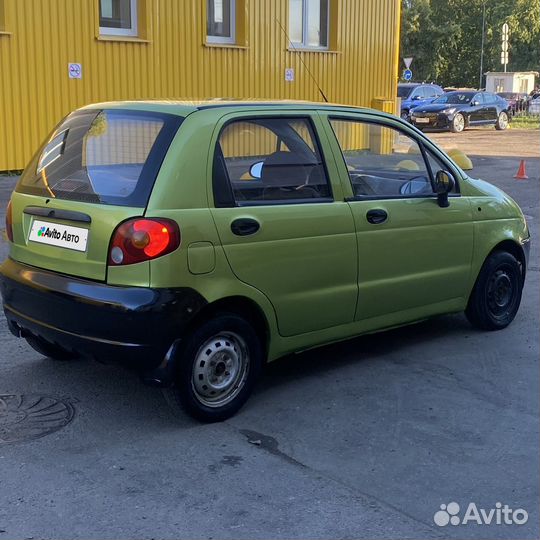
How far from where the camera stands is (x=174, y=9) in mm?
14516

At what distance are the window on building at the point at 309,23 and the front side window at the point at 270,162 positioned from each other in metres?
13.1

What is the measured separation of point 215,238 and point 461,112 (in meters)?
26.4

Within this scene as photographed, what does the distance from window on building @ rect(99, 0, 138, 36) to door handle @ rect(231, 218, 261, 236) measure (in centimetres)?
1067

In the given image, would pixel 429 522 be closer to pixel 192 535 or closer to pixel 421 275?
pixel 192 535

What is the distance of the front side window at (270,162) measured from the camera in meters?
4.36

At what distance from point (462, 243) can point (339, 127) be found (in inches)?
52.0

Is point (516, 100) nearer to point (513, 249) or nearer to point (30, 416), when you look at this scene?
point (513, 249)

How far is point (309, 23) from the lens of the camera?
57.7 ft

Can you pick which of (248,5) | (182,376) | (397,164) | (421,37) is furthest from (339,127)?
(421,37)

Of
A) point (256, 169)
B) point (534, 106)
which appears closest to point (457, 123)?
point (534, 106)

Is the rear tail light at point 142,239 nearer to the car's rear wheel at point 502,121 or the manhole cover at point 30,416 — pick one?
the manhole cover at point 30,416

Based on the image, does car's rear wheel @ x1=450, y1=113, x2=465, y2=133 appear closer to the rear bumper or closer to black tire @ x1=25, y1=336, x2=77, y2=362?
black tire @ x1=25, y1=336, x2=77, y2=362

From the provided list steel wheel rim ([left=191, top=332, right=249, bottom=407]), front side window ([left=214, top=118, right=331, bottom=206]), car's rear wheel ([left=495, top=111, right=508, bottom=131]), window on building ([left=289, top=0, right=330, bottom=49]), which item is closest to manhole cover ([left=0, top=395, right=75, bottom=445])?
steel wheel rim ([left=191, top=332, right=249, bottom=407])

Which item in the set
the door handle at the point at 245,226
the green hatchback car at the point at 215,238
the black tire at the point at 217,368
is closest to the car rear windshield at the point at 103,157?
the green hatchback car at the point at 215,238
